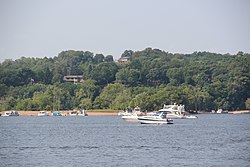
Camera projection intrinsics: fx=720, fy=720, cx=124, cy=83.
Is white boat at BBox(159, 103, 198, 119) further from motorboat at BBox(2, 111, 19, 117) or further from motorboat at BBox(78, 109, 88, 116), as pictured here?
motorboat at BBox(2, 111, 19, 117)

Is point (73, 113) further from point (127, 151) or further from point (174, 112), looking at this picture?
point (127, 151)

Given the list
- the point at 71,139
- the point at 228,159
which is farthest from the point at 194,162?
the point at 71,139

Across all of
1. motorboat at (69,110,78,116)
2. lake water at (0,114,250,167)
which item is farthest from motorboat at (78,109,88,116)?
lake water at (0,114,250,167)

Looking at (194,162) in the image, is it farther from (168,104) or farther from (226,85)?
(226,85)

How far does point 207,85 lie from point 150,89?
1731cm

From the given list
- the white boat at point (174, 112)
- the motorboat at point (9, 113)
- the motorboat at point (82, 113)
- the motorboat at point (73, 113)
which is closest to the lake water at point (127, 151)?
the white boat at point (174, 112)

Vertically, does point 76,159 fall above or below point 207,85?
below

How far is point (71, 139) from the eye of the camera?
3024 inches

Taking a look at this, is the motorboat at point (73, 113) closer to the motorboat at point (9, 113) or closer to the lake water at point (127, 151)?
the motorboat at point (9, 113)

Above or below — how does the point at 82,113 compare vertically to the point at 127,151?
above

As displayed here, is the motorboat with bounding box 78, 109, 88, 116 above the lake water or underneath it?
above

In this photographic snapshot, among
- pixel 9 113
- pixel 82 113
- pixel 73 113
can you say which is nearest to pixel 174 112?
pixel 82 113

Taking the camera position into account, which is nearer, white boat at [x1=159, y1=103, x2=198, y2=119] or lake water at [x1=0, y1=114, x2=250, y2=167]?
lake water at [x1=0, y1=114, x2=250, y2=167]

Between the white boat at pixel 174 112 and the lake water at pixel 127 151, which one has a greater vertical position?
the white boat at pixel 174 112
